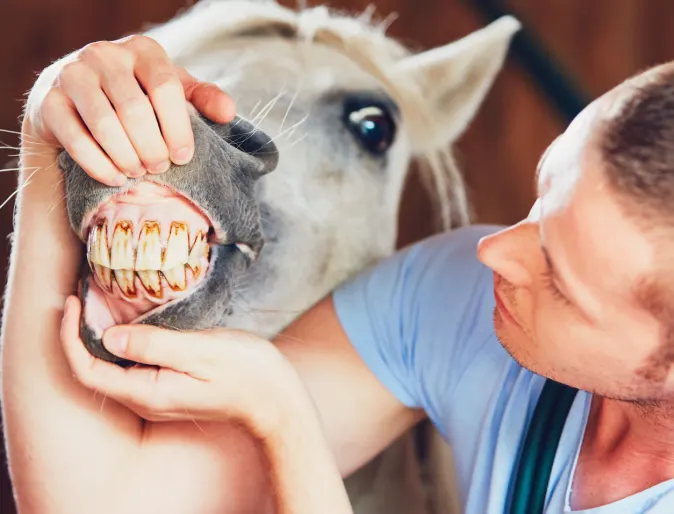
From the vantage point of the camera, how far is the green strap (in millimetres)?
544

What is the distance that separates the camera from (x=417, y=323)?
0.68 metres

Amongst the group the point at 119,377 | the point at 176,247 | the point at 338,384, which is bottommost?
the point at 338,384

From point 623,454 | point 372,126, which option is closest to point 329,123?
point 372,126

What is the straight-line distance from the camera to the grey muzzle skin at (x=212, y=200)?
44 centimetres

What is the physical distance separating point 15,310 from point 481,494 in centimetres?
42

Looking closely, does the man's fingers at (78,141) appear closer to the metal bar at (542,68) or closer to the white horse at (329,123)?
the white horse at (329,123)

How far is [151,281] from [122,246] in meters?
0.03

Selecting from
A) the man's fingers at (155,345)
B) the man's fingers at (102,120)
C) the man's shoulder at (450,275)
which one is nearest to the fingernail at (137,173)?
the man's fingers at (102,120)

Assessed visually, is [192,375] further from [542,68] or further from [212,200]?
[542,68]

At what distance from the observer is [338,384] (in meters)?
0.66

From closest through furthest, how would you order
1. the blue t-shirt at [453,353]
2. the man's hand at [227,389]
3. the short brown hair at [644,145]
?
1. the short brown hair at [644,145]
2. the man's hand at [227,389]
3. the blue t-shirt at [453,353]

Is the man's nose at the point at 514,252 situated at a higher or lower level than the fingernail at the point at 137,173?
lower

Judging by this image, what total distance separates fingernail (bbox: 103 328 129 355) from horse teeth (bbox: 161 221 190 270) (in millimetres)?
59

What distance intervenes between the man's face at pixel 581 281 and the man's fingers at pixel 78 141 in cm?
25
